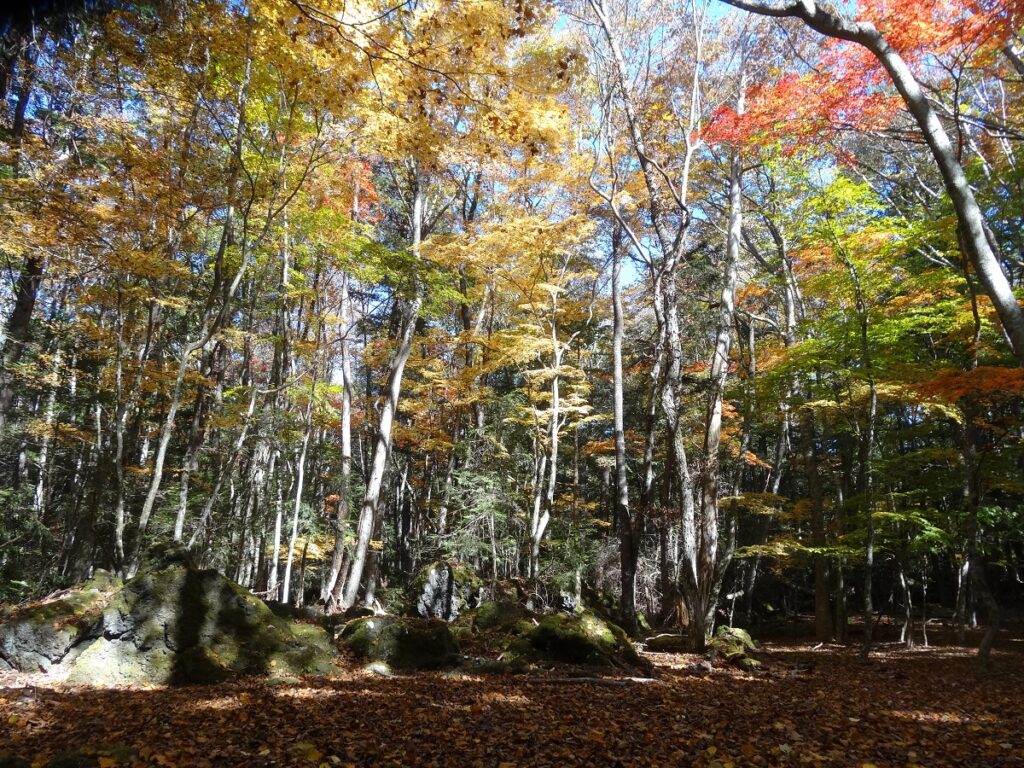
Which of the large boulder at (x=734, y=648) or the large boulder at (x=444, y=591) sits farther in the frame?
the large boulder at (x=444, y=591)

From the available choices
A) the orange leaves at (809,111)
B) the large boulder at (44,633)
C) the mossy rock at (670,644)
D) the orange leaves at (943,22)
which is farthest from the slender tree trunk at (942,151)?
the large boulder at (44,633)

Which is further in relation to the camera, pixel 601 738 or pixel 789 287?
pixel 789 287

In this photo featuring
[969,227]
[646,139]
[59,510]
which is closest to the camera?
[969,227]

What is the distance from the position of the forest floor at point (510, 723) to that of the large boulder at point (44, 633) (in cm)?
35

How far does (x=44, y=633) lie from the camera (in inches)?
226

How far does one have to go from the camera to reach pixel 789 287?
13469mm

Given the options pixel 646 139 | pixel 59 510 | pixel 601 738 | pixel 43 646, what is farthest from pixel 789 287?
pixel 59 510

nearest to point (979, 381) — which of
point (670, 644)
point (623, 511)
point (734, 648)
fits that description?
point (734, 648)

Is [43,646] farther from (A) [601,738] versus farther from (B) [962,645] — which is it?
(B) [962,645]

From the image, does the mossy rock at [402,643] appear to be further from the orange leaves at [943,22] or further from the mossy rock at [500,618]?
the orange leaves at [943,22]

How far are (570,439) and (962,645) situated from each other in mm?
12404

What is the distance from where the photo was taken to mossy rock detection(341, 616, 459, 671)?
6.74 m

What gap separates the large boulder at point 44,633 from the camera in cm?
554

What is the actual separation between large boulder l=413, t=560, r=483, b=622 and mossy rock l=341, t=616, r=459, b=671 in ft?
13.1
